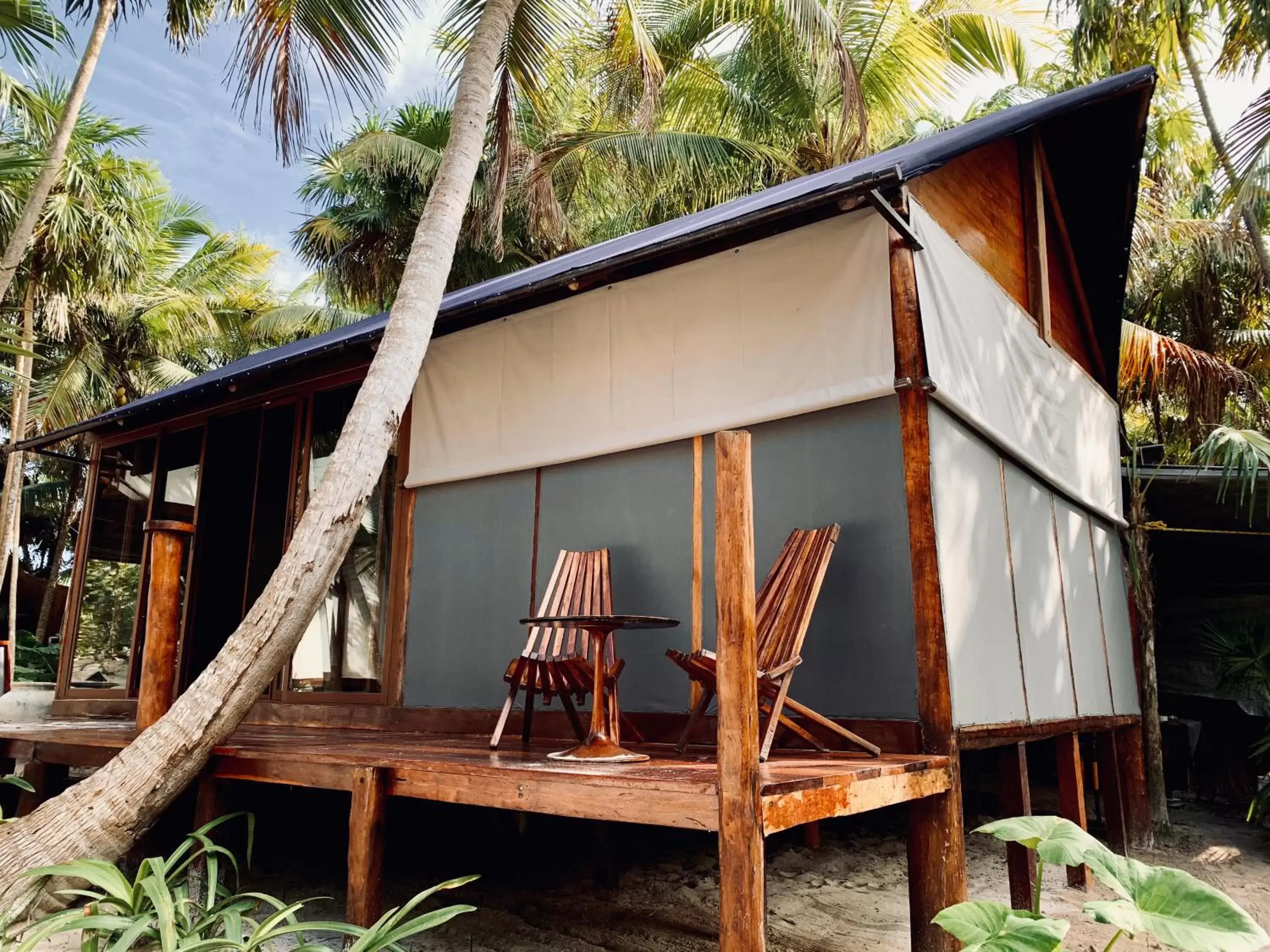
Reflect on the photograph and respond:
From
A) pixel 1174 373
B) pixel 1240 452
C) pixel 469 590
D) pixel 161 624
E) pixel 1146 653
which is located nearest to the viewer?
pixel 161 624

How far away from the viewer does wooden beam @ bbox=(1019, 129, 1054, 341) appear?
5.75 meters

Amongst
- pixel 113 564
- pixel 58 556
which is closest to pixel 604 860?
pixel 113 564

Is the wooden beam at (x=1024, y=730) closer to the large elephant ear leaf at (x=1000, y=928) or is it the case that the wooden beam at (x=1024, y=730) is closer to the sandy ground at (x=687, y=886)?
the sandy ground at (x=687, y=886)

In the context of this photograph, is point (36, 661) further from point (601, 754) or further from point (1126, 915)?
point (1126, 915)

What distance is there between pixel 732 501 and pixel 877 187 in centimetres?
171

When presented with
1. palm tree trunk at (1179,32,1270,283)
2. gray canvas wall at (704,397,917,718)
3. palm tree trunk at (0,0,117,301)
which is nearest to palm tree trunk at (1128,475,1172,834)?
palm tree trunk at (1179,32,1270,283)

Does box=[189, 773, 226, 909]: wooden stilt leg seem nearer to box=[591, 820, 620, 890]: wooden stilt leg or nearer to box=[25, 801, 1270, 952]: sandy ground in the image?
box=[25, 801, 1270, 952]: sandy ground

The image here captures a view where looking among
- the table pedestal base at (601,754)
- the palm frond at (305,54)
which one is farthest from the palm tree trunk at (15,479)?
the table pedestal base at (601,754)

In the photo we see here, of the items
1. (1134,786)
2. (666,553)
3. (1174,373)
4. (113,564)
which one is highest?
(1174,373)

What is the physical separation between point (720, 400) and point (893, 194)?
1221mm

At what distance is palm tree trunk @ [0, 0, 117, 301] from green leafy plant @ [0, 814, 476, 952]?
4.57m

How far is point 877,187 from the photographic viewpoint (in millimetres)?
3371

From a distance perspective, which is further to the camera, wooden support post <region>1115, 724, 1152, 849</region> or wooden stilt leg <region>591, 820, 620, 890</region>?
wooden support post <region>1115, 724, 1152, 849</region>

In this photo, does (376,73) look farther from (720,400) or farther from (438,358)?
(720,400)
